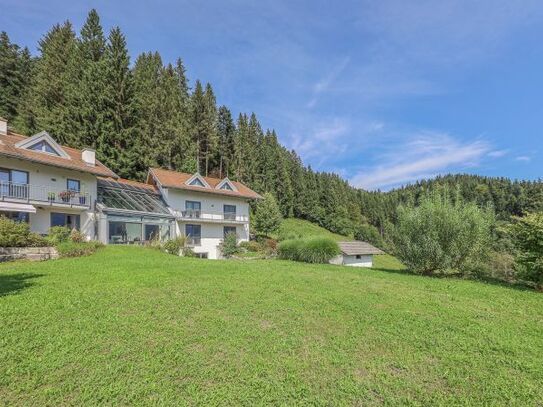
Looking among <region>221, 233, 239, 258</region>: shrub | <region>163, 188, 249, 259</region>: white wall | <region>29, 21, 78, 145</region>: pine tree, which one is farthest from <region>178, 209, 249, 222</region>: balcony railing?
<region>29, 21, 78, 145</region>: pine tree

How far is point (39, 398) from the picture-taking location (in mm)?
3727

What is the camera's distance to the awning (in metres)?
18.0

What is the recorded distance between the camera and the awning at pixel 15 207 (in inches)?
711

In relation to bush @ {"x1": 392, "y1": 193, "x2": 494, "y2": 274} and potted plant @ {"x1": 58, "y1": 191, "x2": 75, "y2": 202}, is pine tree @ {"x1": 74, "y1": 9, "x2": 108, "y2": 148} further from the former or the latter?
bush @ {"x1": 392, "y1": 193, "x2": 494, "y2": 274}

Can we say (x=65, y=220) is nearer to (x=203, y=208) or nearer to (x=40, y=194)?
(x=40, y=194)

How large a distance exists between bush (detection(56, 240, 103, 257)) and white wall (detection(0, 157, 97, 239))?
18.6 ft

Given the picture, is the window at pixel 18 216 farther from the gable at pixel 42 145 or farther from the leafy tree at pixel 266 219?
the leafy tree at pixel 266 219

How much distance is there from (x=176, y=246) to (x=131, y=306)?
1625 centimetres

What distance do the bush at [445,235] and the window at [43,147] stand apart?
24034 millimetres

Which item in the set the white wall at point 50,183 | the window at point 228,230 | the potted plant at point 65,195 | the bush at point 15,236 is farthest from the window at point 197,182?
the bush at point 15,236

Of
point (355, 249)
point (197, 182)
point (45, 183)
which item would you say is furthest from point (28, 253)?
point (355, 249)

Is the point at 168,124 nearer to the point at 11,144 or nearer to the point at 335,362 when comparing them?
the point at 11,144

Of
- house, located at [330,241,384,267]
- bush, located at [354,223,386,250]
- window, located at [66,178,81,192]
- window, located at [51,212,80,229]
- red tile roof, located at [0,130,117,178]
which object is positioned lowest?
bush, located at [354,223,386,250]

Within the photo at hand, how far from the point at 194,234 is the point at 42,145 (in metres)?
14.1
